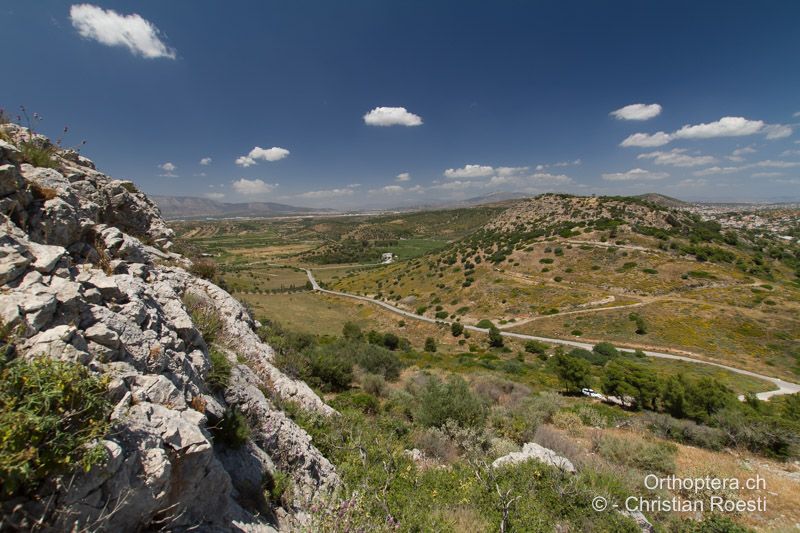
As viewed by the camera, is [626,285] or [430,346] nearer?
[430,346]

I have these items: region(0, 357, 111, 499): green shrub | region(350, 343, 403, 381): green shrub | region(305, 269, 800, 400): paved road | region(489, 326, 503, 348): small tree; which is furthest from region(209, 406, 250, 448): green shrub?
region(489, 326, 503, 348): small tree

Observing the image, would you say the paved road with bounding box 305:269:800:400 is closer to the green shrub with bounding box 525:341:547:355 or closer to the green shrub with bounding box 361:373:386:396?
the green shrub with bounding box 525:341:547:355

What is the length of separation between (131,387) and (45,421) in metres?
1.40

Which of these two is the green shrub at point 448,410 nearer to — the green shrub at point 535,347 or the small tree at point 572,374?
the small tree at point 572,374

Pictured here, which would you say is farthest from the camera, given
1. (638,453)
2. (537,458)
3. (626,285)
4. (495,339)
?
(626,285)

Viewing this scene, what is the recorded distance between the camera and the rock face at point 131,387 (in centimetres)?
351

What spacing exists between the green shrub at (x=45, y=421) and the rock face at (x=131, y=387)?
187 mm

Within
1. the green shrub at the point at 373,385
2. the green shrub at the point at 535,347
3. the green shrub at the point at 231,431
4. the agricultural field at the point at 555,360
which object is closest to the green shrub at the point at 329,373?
the agricultural field at the point at 555,360

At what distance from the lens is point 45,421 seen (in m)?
2.98

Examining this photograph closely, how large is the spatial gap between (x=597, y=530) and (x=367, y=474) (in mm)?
4936

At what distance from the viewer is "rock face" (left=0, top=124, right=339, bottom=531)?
138 inches

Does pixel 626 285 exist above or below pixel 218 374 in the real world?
below

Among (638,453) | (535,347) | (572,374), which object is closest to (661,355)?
(535,347)

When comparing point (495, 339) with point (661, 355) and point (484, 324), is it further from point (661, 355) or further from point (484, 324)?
point (661, 355)
